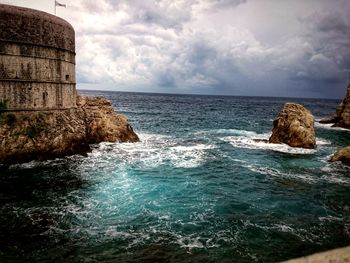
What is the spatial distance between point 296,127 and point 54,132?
2005cm

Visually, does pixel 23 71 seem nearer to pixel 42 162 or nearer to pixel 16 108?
pixel 16 108

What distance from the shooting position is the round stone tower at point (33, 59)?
68.2 feet

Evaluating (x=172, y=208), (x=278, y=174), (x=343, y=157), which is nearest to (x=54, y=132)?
(x=172, y=208)

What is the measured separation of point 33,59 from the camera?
22.0 meters

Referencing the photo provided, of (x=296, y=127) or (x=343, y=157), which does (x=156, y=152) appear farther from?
(x=343, y=157)

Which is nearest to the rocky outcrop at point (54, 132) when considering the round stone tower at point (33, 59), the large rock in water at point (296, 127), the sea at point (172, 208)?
the round stone tower at point (33, 59)

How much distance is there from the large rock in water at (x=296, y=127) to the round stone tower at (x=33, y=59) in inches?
750

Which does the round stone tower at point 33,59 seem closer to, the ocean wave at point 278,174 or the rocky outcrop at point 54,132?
the rocky outcrop at point 54,132

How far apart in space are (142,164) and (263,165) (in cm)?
856

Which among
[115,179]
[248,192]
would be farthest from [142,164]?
[248,192]

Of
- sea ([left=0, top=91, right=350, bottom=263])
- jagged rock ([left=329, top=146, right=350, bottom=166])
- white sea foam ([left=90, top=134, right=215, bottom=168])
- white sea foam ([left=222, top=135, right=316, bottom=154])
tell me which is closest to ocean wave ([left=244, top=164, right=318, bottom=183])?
sea ([left=0, top=91, right=350, bottom=263])

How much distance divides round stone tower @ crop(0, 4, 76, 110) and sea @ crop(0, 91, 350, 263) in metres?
4.86

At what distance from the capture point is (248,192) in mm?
16766

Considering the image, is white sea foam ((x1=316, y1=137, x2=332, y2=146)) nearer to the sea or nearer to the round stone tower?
the sea
